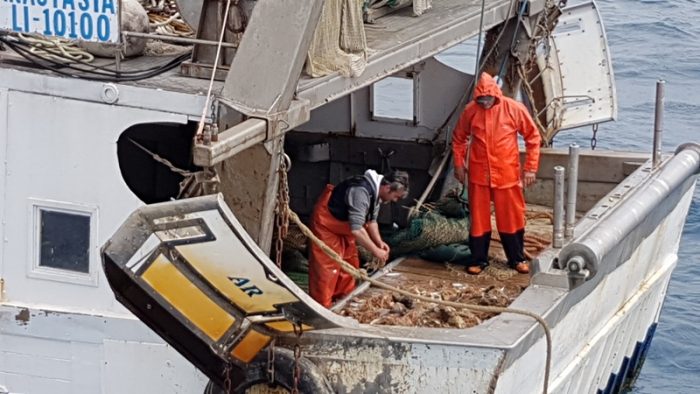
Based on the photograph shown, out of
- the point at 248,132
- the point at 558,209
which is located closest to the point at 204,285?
the point at 248,132

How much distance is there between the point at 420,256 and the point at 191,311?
3.65 metres

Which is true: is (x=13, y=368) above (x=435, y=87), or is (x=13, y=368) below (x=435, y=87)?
below

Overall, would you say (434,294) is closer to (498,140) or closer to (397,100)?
(498,140)

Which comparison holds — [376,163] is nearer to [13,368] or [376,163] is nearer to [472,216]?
[472,216]

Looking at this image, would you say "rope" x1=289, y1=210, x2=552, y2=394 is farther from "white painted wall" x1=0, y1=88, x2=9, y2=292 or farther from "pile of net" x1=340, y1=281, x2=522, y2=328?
"white painted wall" x1=0, y1=88, x2=9, y2=292

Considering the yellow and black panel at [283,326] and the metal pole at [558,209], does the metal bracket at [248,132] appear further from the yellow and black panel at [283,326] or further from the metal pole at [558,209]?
the metal pole at [558,209]

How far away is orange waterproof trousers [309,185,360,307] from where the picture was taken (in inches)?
388

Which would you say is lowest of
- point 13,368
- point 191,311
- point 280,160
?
point 13,368

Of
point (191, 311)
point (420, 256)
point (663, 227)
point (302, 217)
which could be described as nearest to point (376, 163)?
point (302, 217)

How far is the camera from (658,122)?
1120 centimetres

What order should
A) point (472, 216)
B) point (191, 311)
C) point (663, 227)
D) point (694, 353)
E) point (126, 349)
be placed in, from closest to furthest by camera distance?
point (191, 311) → point (126, 349) → point (472, 216) → point (663, 227) → point (694, 353)

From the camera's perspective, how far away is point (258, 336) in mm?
8039

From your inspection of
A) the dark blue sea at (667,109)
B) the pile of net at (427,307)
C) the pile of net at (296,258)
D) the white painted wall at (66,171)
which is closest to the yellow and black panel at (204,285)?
the white painted wall at (66,171)

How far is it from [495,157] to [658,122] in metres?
1.70
